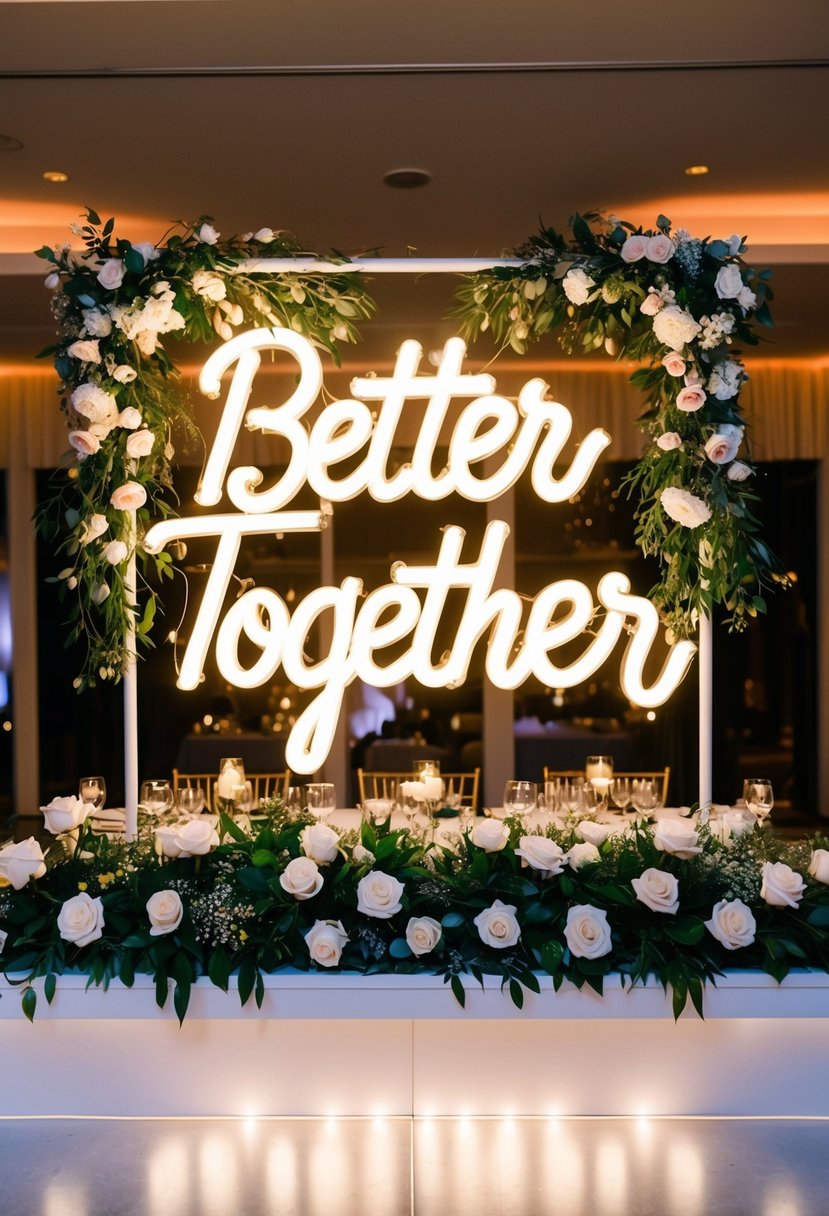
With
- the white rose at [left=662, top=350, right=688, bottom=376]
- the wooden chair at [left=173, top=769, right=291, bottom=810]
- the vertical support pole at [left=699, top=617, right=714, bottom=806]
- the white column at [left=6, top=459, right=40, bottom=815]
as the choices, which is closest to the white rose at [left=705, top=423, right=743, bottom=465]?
the white rose at [left=662, top=350, right=688, bottom=376]

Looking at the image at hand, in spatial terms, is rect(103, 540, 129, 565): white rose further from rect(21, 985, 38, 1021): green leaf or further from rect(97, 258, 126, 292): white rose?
rect(21, 985, 38, 1021): green leaf

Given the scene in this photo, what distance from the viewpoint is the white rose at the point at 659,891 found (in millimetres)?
2633

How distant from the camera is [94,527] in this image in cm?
299

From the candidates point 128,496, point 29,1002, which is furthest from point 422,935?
point 128,496

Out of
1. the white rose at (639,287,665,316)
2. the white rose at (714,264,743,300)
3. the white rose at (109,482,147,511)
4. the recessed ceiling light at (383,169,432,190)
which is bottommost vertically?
the white rose at (109,482,147,511)

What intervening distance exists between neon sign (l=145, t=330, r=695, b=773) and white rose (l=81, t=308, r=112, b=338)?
14.3 inches

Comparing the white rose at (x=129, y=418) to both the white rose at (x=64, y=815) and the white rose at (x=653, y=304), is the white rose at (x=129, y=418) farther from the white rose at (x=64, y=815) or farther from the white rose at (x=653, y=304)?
the white rose at (x=653, y=304)

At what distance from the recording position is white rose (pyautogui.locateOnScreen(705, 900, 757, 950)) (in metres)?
2.62

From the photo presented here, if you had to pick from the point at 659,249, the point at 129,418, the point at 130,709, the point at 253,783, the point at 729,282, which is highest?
the point at 659,249

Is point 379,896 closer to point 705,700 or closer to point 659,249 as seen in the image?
point 705,700

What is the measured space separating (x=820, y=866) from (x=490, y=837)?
36.5 inches

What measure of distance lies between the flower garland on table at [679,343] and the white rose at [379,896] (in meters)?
1.25

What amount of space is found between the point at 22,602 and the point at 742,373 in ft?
20.9

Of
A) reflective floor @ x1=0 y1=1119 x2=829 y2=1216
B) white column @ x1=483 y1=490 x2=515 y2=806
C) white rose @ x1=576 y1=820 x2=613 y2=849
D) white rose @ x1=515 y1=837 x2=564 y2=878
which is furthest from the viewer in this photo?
white column @ x1=483 y1=490 x2=515 y2=806
